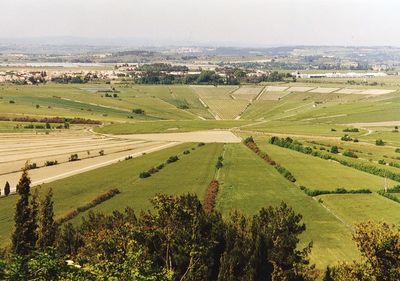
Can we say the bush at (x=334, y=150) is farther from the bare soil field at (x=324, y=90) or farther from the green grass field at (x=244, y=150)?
the bare soil field at (x=324, y=90)

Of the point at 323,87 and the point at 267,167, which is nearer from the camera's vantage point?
the point at 267,167

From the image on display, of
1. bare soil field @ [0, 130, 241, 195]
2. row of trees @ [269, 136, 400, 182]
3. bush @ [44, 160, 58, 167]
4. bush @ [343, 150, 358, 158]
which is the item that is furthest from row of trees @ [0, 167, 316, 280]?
bush @ [343, 150, 358, 158]

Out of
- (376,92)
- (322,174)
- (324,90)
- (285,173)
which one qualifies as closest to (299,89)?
(324,90)

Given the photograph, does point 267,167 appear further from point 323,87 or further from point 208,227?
point 323,87

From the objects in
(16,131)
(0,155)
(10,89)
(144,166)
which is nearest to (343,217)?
(144,166)

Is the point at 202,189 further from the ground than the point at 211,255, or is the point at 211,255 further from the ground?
the point at 211,255

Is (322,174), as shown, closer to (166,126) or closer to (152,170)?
(152,170)

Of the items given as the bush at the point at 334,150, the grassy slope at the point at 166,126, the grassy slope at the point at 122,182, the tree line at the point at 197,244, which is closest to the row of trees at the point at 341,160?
the bush at the point at 334,150

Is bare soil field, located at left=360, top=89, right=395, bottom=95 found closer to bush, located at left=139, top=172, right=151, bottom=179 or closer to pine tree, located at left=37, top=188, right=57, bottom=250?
bush, located at left=139, top=172, right=151, bottom=179
